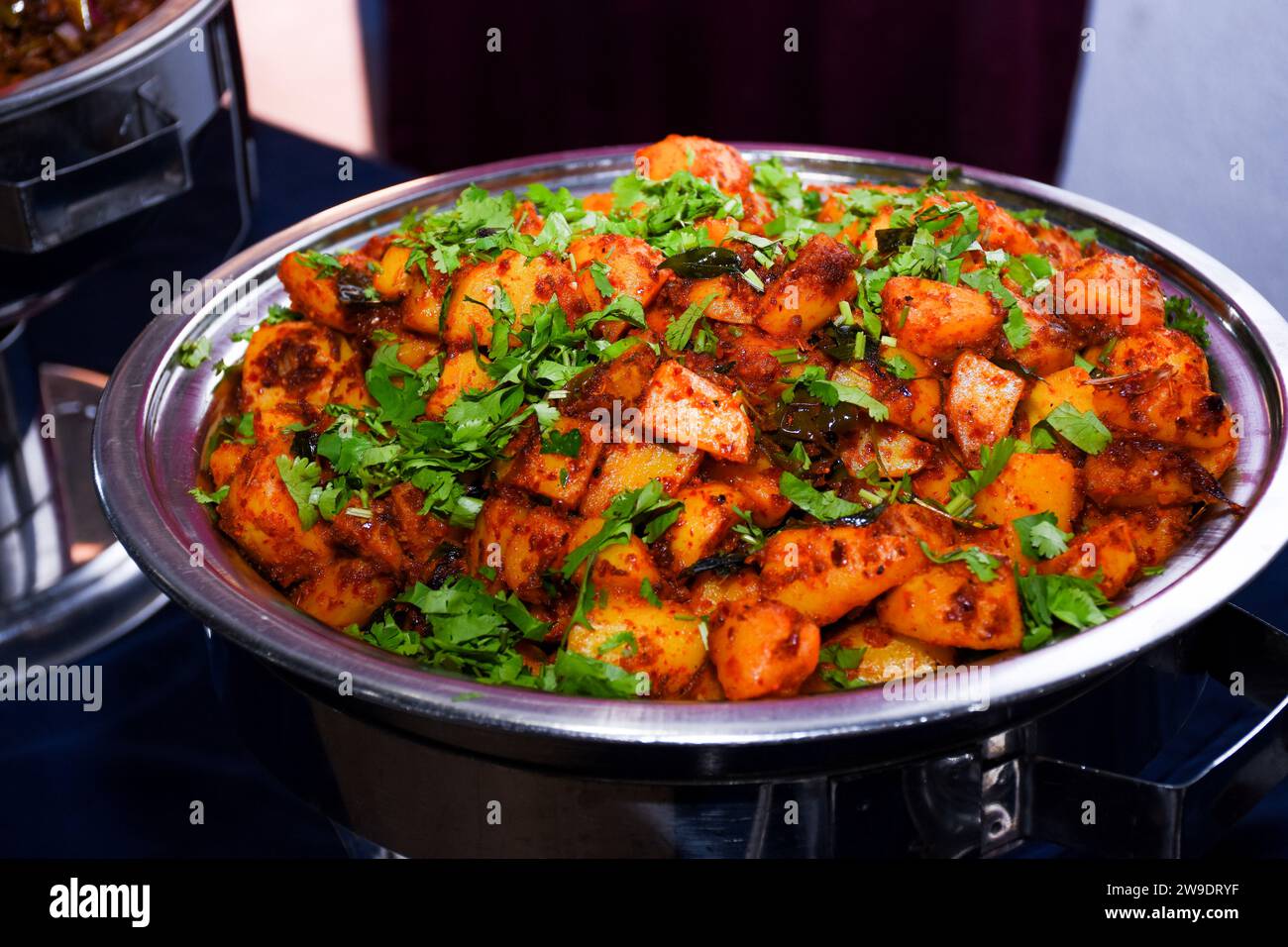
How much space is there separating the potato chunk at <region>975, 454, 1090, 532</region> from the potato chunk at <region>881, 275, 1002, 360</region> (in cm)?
19

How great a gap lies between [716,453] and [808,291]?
0.28 meters

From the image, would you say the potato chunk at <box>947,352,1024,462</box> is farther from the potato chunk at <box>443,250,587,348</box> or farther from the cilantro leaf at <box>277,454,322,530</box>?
the cilantro leaf at <box>277,454,322,530</box>

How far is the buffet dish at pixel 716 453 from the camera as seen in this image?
138 cm

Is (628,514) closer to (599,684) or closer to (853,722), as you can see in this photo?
(599,684)

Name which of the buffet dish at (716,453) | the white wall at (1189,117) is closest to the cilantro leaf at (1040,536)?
the buffet dish at (716,453)

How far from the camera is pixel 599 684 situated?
1.32m

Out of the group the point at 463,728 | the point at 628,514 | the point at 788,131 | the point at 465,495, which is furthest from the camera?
the point at 788,131

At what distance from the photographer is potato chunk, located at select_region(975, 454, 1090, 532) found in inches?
58.7

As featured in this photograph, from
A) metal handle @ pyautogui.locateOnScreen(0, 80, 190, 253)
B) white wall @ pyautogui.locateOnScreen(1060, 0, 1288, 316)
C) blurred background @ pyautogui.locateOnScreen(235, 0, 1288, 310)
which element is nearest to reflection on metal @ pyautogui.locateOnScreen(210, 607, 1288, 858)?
metal handle @ pyautogui.locateOnScreen(0, 80, 190, 253)

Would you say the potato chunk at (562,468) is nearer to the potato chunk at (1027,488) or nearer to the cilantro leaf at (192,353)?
the potato chunk at (1027,488)

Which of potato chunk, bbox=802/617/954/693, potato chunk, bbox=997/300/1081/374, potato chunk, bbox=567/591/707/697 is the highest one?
potato chunk, bbox=997/300/1081/374

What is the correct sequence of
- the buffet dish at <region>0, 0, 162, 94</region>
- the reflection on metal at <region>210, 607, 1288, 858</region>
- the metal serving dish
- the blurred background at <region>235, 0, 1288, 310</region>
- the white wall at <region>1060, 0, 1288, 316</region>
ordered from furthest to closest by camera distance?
the white wall at <region>1060, 0, 1288, 316</region>, the blurred background at <region>235, 0, 1288, 310</region>, the buffet dish at <region>0, 0, 162, 94</region>, the reflection on metal at <region>210, 607, 1288, 858</region>, the metal serving dish

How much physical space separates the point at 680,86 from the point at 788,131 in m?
0.43
